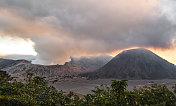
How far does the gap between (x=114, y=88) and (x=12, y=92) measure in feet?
54.6

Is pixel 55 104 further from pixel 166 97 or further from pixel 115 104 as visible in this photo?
pixel 166 97

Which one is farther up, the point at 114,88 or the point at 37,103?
the point at 114,88

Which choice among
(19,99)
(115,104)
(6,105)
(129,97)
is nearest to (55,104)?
(19,99)

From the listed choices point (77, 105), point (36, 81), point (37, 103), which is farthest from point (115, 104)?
point (36, 81)

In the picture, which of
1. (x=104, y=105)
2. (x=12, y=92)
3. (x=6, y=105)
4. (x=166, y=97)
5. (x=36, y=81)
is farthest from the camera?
(x=36, y=81)

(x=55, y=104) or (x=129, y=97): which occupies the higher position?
(x=129, y=97)

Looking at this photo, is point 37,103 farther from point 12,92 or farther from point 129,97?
point 129,97

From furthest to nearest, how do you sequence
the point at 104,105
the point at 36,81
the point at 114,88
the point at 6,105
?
the point at 36,81 < the point at 114,88 < the point at 6,105 < the point at 104,105

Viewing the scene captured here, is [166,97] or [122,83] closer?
[166,97]

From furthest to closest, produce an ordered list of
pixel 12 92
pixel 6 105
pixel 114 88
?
1. pixel 114 88
2. pixel 12 92
3. pixel 6 105

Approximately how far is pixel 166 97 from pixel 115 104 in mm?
6127

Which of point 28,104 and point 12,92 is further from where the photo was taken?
point 12,92

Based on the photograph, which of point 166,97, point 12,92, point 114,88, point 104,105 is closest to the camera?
point 104,105

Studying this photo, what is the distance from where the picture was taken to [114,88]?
79.6 ft
